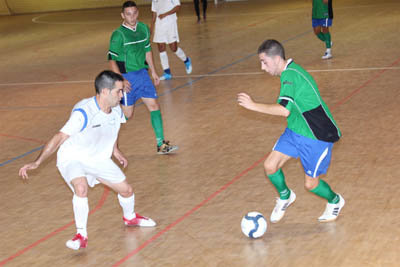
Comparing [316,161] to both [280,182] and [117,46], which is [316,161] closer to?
[280,182]

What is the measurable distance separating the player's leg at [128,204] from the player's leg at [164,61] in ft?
25.0

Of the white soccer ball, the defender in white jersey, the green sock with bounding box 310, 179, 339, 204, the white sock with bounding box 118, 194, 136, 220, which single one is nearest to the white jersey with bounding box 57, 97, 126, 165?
the defender in white jersey

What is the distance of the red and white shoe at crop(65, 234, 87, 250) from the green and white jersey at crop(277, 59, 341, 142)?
231 cm

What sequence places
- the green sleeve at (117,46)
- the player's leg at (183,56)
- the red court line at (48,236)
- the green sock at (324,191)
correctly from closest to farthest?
the green sock at (324,191), the red court line at (48,236), the green sleeve at (117,46), the player's leg at (183,56)

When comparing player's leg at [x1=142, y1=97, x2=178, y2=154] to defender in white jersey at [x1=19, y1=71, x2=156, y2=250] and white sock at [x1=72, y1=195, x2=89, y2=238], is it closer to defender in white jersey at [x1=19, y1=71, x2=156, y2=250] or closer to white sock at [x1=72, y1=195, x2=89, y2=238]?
defender in white jersey at [x1=19, y1=71, x2=156, y2=250]

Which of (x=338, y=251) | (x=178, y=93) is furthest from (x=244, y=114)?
(x=338, y=251)

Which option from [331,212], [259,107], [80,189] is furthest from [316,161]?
[80,189]

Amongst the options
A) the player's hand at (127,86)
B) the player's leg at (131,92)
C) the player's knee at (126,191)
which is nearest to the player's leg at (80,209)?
the player's knee at (126,191)

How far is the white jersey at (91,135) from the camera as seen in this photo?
5.39 metres

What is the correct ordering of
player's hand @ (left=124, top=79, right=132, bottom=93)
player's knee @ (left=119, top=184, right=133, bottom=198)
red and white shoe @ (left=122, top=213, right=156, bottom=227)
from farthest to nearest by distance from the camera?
player's hand @ (left=124, top=79, right=132, bottom=93)
red and white shoe @ (left=122, top=213, right=156, bottom=227)
player's knee @ (left=119, top=184, right=133, bottom=198)

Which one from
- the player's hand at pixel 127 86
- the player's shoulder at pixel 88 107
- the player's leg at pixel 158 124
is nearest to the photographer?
the player's shoulder at pixel 88 107

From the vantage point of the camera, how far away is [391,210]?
19.4ft

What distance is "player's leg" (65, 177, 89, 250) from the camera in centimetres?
552

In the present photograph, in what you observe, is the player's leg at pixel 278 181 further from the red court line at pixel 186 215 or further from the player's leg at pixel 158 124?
the player's leg at pixel 158 124
